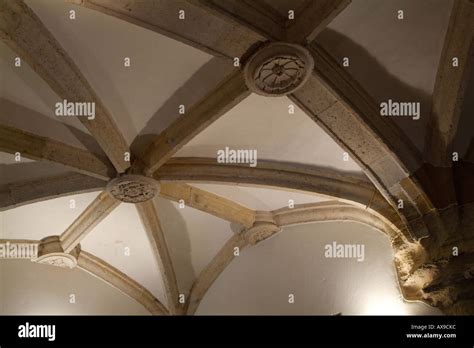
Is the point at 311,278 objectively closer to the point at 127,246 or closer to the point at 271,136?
the point at 271,136

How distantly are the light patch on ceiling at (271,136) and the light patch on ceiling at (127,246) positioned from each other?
158 cm

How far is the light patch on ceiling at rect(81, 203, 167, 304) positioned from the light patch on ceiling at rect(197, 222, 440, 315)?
35.1 inches

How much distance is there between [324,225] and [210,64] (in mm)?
2702

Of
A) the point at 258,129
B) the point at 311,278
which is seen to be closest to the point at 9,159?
the point at 258,129

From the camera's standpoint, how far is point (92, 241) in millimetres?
8328

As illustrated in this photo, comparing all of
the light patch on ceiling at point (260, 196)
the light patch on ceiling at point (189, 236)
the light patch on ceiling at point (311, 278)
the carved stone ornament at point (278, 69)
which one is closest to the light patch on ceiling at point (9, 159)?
the light patch on ceiling at point (189, 236)

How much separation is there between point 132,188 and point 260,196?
173 centimetres

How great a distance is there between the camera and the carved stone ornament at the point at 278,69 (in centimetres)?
502

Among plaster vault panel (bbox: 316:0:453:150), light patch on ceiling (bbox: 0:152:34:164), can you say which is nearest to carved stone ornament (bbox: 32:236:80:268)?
light patch on ceiling (bbox: 0:152:34:164)

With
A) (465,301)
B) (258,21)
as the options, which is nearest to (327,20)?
(258,21)

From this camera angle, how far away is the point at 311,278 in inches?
285

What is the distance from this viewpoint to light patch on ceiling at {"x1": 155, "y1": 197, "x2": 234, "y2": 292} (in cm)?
780

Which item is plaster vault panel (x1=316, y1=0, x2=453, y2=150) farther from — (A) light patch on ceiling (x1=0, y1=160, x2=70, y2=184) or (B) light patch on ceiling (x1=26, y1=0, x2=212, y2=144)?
(A) light patch on ceiling (x1=0, y1=160, x2=70, y2=184)
